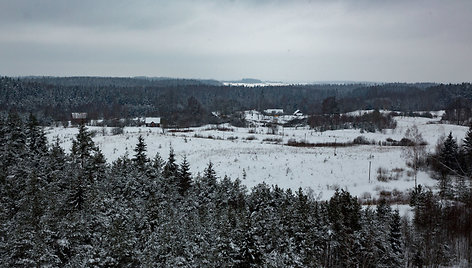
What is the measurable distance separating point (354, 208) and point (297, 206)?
3182 millimetres

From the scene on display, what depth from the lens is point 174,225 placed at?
45.1ft

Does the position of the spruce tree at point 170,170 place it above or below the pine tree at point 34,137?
below

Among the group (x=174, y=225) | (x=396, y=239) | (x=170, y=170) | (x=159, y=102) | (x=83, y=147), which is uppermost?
(x=159, y=102)

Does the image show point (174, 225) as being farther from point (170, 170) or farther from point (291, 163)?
point (291, 163)

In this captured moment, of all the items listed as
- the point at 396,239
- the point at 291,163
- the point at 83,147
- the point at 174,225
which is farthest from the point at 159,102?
the point at 396,239

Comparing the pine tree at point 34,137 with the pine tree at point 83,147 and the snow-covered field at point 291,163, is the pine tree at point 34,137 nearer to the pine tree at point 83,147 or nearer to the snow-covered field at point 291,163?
the pine tree at point 83,147

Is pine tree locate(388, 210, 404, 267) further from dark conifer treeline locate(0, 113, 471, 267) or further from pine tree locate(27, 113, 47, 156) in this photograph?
pine tree locate(27, 113, 47, 156)

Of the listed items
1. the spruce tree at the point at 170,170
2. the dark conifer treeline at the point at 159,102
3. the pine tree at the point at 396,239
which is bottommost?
the pine tree at the point at 396,239

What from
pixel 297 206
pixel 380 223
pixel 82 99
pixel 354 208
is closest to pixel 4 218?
pixel 297 206

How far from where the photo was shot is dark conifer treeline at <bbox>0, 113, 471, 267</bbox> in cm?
1256

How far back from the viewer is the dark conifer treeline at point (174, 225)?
12.6 meters

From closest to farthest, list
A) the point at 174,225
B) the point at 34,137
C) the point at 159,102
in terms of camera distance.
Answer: the point at 174,225, the point at 34,137, the point at 159,102

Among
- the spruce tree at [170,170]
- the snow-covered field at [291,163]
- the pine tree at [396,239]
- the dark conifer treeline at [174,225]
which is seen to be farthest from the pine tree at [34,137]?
the pine tree at [396,239]

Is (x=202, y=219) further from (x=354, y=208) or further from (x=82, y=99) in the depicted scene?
(x=82, y=99)
